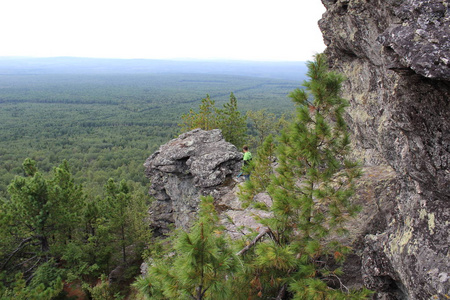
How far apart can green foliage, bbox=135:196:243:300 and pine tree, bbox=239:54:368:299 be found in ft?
2.77

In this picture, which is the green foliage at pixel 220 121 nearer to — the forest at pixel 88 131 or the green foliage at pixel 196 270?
the green foliage at pixel 196 270

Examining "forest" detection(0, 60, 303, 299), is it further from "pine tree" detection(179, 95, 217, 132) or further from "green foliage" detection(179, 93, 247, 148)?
"pine tree" detection(179, 95, 217, 132)

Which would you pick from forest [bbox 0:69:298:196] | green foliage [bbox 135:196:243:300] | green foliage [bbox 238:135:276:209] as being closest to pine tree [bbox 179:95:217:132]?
green foliage [bbox 238:135:276:209]

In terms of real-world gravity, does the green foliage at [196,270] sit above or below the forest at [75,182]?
above

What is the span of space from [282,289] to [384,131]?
12.2ft

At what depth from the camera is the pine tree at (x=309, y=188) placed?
521 centimetres

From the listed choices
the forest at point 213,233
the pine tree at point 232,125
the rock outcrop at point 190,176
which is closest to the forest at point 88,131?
the forest at point 213,233

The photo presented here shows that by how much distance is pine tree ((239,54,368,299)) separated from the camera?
17.1ft

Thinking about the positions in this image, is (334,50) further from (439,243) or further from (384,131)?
(439,243)

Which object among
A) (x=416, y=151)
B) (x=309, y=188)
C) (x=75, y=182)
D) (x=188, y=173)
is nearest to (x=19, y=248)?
(x=188, y=173)

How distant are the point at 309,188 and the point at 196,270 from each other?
268 cm

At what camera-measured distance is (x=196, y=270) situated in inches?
165

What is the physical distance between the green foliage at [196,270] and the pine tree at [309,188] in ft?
2.77

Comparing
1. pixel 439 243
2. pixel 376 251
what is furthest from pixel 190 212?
pixel 439 243
